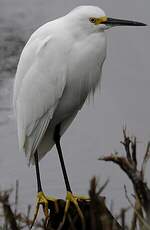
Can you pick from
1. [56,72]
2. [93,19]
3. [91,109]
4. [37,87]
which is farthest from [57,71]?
[91,109]

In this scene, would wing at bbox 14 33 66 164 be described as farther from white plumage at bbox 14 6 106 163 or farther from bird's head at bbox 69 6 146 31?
bird's head at bbox 69 6 146 31

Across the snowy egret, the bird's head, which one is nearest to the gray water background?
the snowy egret

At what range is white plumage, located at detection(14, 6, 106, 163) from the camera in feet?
10.5

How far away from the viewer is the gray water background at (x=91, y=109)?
524cm

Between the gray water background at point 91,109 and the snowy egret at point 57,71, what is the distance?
143cm

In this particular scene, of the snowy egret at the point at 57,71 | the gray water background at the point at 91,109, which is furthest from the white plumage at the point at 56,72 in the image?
the gray water background at the point at 91,109

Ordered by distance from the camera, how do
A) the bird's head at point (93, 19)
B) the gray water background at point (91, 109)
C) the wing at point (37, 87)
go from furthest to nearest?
the gray water background at point (91, 109)
the wing at point (37, 87)
the bird's head at point (93, 19)

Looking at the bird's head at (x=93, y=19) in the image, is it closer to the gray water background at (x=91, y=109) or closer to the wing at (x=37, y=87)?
the wing at (x=37, y=87)

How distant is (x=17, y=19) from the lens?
25.6 ft

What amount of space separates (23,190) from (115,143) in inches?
31.5

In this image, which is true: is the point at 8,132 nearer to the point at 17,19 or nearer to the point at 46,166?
the point at 46,166

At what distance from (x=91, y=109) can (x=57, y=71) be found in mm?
3131

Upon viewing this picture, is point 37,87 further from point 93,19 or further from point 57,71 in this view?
point 93,19

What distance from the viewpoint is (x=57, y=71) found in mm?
3268
